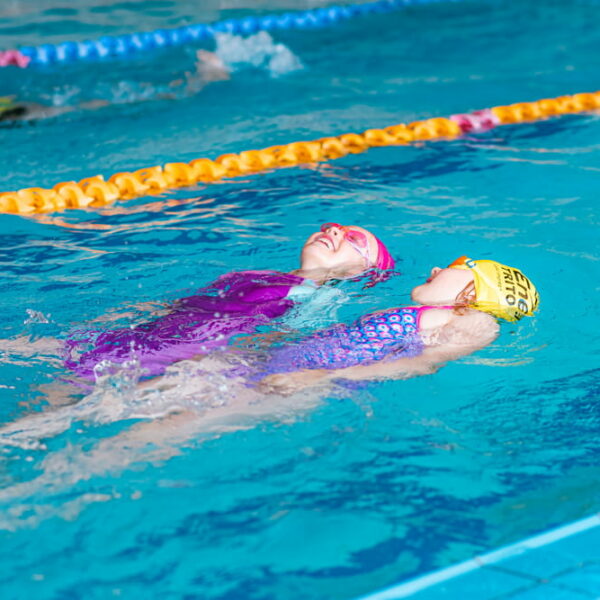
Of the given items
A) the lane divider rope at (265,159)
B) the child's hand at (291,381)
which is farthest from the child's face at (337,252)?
the lane divider rope at (265,159)

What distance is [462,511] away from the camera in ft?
8.32

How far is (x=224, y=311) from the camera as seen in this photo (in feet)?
11.9

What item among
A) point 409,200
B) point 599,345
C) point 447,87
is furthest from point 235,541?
point 447,87

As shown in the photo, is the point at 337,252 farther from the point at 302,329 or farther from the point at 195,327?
the point at 195,327

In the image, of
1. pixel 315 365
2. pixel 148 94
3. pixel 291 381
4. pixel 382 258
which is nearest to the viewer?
pixel 291 381

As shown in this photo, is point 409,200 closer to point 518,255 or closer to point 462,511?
point 518,255

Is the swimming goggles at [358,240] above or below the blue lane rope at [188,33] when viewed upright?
below

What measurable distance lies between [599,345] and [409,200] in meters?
2.24

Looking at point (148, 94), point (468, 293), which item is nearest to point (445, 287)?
point (468, 293)

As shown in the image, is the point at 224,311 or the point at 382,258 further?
the point at 382,258

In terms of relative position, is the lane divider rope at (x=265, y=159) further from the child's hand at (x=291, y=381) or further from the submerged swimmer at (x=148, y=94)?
the child's hand at (x=291, y=381)

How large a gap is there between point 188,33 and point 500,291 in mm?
8513

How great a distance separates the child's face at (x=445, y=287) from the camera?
3502mm

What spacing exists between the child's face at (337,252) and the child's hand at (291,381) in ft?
2.63
